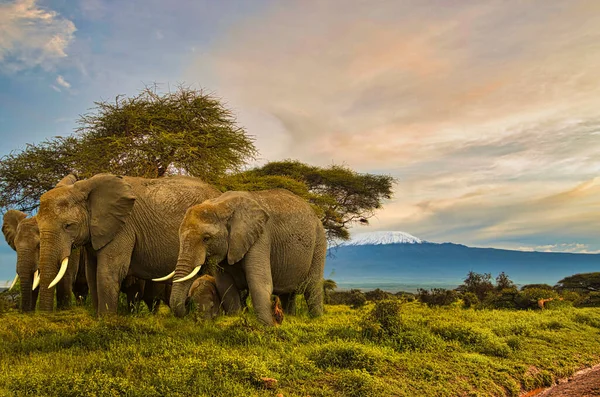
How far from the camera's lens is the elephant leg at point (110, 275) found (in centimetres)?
1062

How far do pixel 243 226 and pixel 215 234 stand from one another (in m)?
0.65

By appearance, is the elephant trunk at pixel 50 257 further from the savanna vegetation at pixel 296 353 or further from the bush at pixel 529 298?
the bush at pixel 529 298

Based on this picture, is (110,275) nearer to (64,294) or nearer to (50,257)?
(50,257)

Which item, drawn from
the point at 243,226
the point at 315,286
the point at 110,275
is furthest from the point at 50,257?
the point at 315,286

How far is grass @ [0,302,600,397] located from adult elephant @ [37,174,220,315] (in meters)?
1.09

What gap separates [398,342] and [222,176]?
1250cm

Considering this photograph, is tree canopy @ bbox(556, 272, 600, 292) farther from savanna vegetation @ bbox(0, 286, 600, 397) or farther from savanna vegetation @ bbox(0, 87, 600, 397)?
savanna vegetation @ bbox(0, 286, 600, 397)

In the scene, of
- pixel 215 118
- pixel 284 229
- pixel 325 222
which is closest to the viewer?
pixel 284 229

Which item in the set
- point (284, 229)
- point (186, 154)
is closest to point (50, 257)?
point (284, 229)

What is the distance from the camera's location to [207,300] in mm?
11055

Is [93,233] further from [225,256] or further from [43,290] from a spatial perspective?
[225,256]

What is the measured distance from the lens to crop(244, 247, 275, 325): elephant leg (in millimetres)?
10102

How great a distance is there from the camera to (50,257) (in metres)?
10.0

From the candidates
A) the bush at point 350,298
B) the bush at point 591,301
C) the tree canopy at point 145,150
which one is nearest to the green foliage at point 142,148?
the tree canopy at point 145,150
